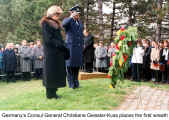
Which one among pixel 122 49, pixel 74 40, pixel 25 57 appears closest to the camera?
pixel 122 49

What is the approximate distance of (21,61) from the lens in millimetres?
12375

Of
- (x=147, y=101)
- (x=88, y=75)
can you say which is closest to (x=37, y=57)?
(x=88, y=75)

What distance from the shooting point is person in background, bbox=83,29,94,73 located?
31.2 ft

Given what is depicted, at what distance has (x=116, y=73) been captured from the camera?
701 cm

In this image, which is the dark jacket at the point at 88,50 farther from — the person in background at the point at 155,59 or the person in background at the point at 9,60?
the person in background at the point at 9,60

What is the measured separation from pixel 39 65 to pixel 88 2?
856 cm

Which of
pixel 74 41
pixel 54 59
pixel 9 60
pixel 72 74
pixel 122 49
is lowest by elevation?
pixel 9 60

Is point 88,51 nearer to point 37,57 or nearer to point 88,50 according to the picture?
point 88,50

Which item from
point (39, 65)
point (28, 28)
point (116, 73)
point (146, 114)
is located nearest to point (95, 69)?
point (39, 65)

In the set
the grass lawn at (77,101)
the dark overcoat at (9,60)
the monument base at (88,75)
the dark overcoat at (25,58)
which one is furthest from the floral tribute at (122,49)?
the dark overcoat at (9,60)

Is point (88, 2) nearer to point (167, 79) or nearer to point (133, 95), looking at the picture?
point (167, 79)

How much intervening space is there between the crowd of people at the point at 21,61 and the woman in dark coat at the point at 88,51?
287 cm

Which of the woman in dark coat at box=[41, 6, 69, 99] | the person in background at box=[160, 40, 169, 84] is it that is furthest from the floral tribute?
the person in background at box=[160, 40, 169, 84]

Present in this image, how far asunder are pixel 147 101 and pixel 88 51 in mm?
4603
